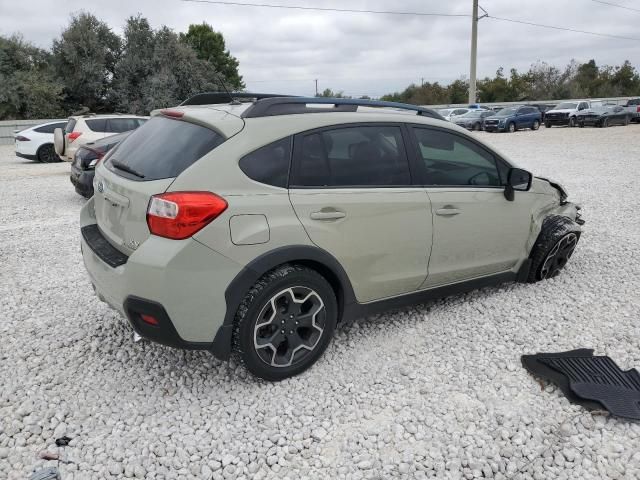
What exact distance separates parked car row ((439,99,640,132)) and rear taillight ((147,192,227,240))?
92.0 feet

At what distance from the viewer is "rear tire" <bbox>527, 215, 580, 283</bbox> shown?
182 inches

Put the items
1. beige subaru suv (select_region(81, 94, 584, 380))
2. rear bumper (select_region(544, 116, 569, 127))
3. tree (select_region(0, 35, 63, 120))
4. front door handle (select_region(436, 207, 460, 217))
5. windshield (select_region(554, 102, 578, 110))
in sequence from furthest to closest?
1. windshield (select_region(554, 102, 578, 110))
2. rear bumper (select_region(544, 116, 569, 127))
3. tree (select_region(0, 35, 63, 120))
4. front door handle (select_region(436, 207, 460, 217))
5. beige subaru suv (select_region(81, 94, 584, 380))

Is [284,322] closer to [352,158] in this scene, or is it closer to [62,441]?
[352,158]

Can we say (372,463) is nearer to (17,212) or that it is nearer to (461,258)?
(461,258)

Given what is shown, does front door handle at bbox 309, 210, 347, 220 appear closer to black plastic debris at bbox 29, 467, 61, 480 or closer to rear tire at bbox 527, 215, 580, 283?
black plastic debris at bbox 29, 467, 61, 480

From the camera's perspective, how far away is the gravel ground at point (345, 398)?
8.57 ft

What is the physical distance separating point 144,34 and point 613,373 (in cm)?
3467

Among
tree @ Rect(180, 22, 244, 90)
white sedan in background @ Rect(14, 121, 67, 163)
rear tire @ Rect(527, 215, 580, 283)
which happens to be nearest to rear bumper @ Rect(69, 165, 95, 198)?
rear tire @ Rect(527, 215, 580, 283)

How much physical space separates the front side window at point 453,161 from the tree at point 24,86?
30725mm

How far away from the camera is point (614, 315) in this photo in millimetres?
4191

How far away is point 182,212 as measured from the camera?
276 centimetres

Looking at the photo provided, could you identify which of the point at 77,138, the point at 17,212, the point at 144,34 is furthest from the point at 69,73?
the point at 17,212

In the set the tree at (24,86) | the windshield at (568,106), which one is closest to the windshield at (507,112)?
the windshield at (568,106)

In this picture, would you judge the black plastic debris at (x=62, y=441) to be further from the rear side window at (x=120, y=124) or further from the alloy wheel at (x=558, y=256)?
the rear side window at (x=120, y=124)
